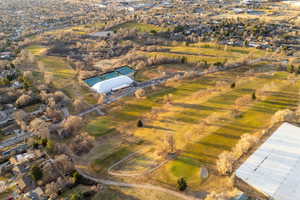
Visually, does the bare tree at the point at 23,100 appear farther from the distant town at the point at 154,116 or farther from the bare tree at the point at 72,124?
the bare tree at the point at 72,124

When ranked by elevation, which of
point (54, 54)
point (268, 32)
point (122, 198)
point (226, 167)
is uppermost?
point (268, 32)

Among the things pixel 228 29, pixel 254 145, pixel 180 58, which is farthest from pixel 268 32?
pixel 254 145

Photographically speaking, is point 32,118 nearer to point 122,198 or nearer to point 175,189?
point 122,198

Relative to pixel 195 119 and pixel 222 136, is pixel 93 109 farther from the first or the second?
pixel 222 136

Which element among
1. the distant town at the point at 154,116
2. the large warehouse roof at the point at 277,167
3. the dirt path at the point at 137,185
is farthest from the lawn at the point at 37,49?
the large warehouse roof at the point at 277,167

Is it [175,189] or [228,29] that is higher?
[228,29]
